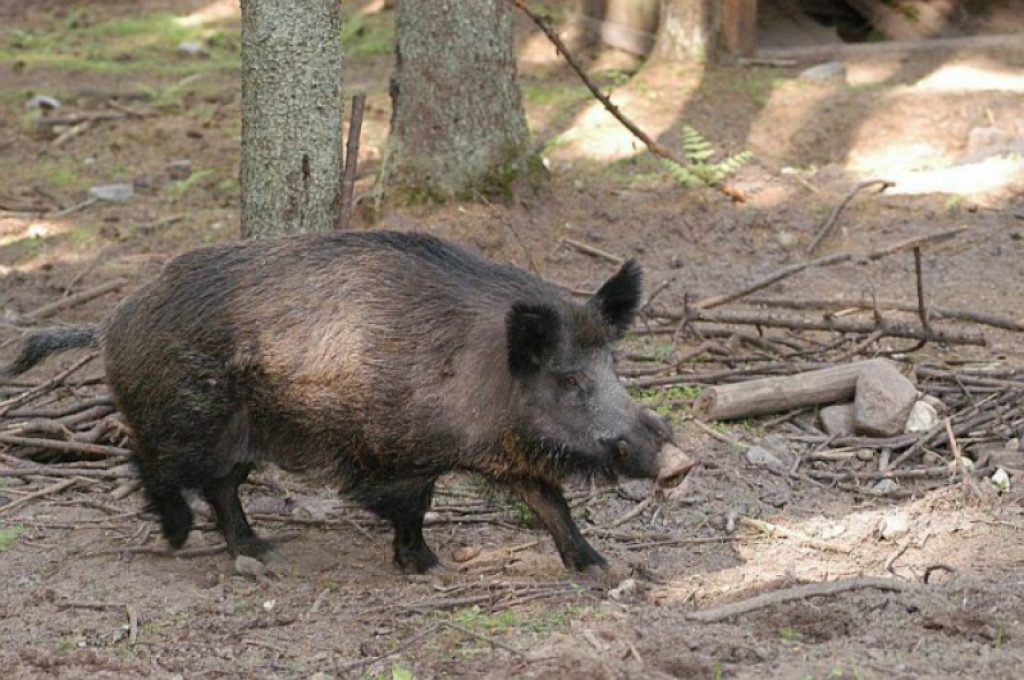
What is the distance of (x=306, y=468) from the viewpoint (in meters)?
6.02

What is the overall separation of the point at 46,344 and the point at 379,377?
5.59 feet

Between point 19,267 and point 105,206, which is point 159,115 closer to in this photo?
point 105,206

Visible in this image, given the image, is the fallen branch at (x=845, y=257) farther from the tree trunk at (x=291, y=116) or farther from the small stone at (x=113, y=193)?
the small stone at (x=113, y=193)

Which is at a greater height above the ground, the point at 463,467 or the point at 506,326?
the point at 506,326

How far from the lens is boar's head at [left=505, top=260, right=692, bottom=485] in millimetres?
5496

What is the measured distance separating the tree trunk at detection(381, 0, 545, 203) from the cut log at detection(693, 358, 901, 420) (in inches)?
123

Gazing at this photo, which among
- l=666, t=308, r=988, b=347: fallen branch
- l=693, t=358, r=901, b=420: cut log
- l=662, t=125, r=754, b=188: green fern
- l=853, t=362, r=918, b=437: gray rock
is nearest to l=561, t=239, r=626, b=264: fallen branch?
l=662, t=125, r=754, b=188: green fern

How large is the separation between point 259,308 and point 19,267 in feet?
17.1

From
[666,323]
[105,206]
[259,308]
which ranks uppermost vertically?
[259,308]

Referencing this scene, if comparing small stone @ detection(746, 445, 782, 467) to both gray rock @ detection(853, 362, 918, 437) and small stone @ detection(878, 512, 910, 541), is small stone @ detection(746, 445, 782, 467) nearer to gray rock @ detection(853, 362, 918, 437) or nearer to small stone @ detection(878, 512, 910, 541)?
gray rock @ detection(853, 362, 918, 437)

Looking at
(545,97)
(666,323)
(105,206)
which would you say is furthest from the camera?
(545,97)

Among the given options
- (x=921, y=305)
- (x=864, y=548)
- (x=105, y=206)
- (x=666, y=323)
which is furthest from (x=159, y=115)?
(x=864, y=548)

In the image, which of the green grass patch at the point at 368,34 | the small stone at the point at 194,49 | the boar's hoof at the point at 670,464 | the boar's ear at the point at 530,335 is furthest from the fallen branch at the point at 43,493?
the small stone at the point at 194,49

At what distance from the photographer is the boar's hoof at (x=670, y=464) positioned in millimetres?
5457
